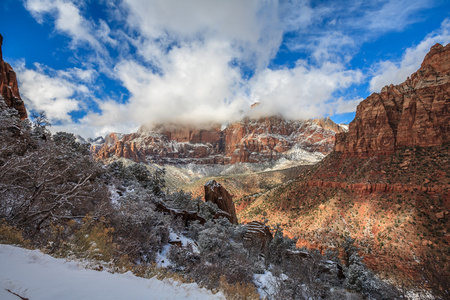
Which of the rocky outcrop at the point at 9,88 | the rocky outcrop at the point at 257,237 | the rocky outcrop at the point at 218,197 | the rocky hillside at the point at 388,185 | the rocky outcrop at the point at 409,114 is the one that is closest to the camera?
the rocky outcrop at the point at 257,237

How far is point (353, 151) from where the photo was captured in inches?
2095

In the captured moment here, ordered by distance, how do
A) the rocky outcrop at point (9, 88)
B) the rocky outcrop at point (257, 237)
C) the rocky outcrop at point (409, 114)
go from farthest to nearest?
the rocky outcrop at point (409, 114)
the rocky outcrop at point (9, 88)
the rocky outcrop at point (257, 237)

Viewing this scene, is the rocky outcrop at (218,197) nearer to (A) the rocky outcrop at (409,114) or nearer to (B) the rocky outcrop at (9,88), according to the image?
(B) the rocky outcrop at (9,88)

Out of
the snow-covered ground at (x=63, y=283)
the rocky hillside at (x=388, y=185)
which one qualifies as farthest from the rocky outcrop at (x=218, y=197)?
the snow-covered ground at (x=63, y=283)

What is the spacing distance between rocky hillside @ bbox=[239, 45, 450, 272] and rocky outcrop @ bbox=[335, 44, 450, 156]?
153 millimetres

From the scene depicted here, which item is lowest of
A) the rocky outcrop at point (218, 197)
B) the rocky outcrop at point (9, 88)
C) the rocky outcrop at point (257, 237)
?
the rocky outcrop at point (257, 237)

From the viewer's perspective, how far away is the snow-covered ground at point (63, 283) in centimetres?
245

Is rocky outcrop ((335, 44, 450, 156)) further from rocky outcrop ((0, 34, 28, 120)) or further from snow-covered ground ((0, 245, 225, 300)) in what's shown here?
rocky outcrop ((0, 34, 28, 120))

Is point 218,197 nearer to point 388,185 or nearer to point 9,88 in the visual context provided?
point 9,88

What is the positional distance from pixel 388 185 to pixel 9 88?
5863cm

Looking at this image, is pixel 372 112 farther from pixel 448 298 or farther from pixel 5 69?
pixel 5 69

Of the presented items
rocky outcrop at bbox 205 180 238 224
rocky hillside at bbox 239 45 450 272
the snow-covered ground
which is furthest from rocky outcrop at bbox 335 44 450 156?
the snow-covered ground

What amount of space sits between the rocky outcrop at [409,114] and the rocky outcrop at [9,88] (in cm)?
6389

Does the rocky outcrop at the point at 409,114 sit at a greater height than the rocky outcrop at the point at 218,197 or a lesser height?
greater
